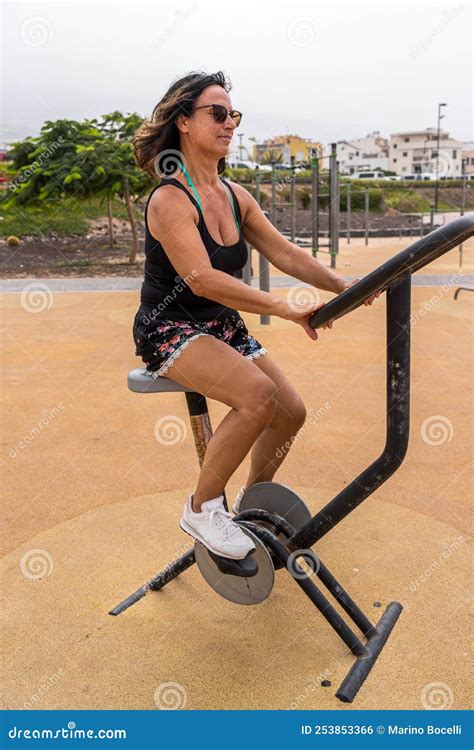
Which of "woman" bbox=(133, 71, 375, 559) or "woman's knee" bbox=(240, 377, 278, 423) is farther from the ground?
"woman" bbox=(133, 71, 375, 559)

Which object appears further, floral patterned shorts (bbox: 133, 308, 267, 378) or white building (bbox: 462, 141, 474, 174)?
white building (bbox: 462, 141, 474, 174)

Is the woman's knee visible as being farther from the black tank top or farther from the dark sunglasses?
the dark sunglasses

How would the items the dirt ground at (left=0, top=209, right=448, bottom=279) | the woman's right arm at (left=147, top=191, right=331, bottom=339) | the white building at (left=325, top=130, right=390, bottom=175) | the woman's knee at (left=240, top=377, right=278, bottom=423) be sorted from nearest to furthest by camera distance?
the woman's right arm at (left=147, top=191, right=331, bottom=339), the woman's knee at (left=240, top=377, right=278, bottom=423), the dirt ground at (left=0, top=209, right=448, bottom=279), the white building at (left=325, top=130, right=390, bottom=175)

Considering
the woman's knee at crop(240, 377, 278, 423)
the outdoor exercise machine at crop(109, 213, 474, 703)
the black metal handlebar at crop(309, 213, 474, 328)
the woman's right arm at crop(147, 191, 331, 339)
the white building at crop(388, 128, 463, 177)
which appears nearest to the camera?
the black metal handlebar at crop(309, 213, 474, 328)

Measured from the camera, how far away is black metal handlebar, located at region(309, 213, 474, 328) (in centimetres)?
163

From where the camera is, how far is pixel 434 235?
1.64 m

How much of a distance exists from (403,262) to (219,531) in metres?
0.92

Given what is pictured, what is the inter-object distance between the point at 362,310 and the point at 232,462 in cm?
670

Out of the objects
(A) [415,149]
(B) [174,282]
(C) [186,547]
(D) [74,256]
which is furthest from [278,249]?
(A) [415,149]

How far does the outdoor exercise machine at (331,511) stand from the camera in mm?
1735

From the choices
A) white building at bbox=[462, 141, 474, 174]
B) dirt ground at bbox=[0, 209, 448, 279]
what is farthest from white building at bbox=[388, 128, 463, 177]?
dirt ground at bbox=[0, 209, 448, 279]

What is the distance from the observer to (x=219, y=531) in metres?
2.05

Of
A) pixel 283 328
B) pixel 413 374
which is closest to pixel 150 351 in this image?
pixel 413 374
